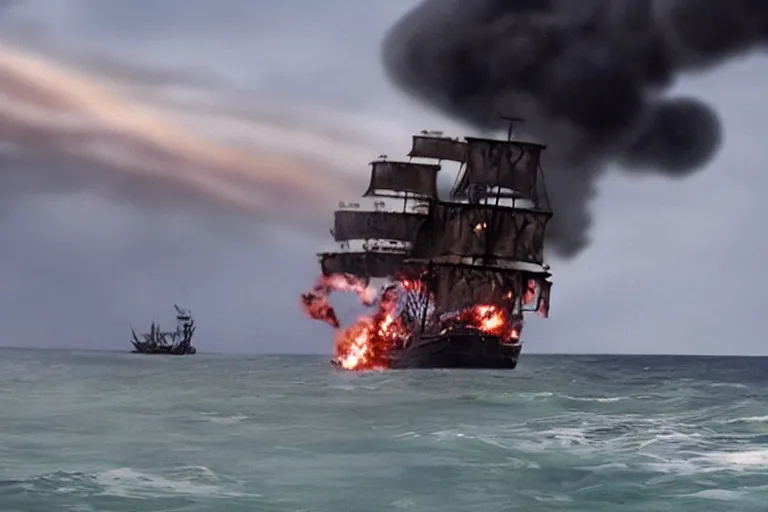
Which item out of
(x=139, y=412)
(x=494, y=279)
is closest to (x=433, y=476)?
(x=139, y=412)

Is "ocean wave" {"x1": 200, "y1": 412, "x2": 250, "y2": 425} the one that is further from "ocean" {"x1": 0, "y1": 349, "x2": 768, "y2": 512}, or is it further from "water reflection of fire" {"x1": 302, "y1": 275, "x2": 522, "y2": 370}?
"water reflection of fire" {"x1": 302, "y1": 275, "x2": 522, "y2": 370}

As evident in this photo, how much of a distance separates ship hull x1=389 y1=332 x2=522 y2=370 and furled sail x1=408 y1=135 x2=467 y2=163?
83.5ft

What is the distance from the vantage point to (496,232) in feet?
266

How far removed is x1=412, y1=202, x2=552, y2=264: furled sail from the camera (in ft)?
263

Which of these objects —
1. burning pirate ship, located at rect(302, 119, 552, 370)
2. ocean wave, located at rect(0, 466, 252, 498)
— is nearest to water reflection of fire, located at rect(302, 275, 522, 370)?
burning pirate ship, located at rect(302, 119, 552, 370)

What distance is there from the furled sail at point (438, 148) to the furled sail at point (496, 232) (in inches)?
622

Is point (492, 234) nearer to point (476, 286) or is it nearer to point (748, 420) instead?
point (476, 286)

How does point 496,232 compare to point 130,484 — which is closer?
point 130,484

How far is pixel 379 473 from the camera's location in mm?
20281

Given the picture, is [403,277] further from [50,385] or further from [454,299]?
[50,385]

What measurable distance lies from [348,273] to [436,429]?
226 feet

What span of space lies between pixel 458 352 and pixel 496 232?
1097 centimetres

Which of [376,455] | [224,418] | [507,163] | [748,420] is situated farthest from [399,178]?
[376,455]

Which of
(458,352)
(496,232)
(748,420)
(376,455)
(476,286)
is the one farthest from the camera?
(496,232)
